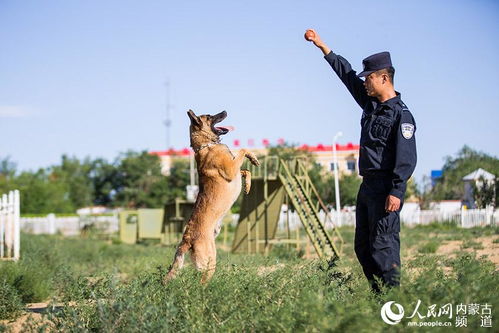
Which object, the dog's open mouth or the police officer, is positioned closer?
the police officer

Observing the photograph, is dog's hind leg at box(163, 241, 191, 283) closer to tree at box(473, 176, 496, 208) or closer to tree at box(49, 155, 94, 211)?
tree at box(473, 176, 496, 208)

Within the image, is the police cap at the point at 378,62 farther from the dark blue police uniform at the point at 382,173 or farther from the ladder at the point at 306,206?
the ladder at the point at 306,206

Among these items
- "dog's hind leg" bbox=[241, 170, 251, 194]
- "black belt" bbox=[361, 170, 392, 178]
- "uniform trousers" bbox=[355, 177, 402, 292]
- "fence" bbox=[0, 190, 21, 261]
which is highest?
"black belt" bbox=[361, 170, 392, 178]

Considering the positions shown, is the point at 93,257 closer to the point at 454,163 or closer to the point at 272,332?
the point at 272,332

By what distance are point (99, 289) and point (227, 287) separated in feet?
4.41

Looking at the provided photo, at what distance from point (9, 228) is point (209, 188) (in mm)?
8993

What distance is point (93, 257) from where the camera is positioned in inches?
727

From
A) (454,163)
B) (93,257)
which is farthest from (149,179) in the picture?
(93,257)

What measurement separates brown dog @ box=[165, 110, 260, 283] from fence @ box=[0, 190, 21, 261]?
841 cm

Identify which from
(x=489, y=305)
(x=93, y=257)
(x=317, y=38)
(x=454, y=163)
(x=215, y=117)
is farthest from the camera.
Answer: (x=454, y=163)

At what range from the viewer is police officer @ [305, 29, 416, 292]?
557cm

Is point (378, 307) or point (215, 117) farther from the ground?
point (215, 117)

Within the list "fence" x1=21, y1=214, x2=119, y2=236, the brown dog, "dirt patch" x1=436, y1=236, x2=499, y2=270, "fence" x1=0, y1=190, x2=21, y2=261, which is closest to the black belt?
the brown dog

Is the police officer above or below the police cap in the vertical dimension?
below
